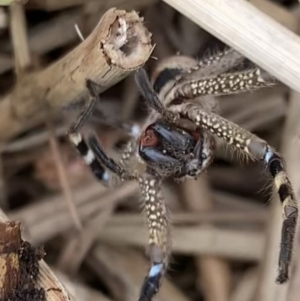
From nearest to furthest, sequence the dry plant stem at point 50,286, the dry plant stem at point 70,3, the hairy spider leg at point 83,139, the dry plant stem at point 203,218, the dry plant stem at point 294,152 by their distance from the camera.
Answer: the dry plant stem at point 50,286 → the hairy spider leg at point 83,139 → the dry plant stem at point 294,152 → the dry plant stem at point 70,3 → the dry plant stem at point 203,218

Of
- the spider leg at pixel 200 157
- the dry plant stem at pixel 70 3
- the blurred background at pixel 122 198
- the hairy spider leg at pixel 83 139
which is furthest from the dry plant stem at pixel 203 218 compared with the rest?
the dry plant stem at pixel 70 3

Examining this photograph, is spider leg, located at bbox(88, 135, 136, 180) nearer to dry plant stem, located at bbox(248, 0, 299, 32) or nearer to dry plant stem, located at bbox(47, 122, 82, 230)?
dry plant stem, located at bbox(47, 122, 82, 230)

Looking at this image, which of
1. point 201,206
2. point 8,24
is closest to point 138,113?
point 201,206

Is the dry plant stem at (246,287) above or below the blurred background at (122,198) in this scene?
below

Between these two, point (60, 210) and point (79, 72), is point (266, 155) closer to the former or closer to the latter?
point (79, 72)

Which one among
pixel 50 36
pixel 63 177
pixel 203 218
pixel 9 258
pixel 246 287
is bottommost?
pixel 246 287

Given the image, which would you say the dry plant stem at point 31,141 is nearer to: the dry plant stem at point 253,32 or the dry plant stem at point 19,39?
the dry plant stem at point 19,39

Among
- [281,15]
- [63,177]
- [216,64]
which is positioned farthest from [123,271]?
[281,15]
